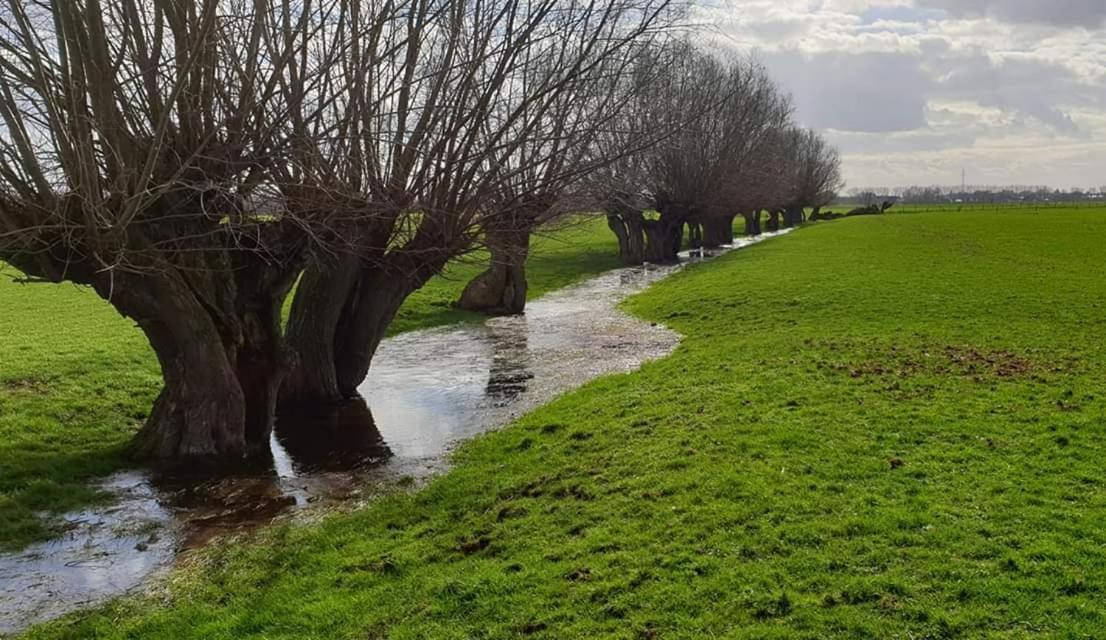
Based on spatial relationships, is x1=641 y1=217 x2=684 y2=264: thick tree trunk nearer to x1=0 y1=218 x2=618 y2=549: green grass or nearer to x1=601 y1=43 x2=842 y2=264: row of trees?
x1=601 y1=43 x2=842 y2=264: row of trees

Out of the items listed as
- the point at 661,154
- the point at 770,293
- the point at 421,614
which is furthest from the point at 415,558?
the point at 661,154

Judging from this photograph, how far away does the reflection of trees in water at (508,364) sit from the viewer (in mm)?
14984

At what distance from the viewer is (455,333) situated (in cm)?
2275

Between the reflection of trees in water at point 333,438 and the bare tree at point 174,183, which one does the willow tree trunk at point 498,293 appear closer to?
the reflection of trees in water at point 333,438

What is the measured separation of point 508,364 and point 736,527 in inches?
450

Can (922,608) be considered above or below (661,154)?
below

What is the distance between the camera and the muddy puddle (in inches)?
297

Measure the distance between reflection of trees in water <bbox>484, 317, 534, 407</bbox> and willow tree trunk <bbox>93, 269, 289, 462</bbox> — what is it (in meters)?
4.18

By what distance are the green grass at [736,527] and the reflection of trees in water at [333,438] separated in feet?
5.13

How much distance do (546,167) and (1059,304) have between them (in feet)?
43.4

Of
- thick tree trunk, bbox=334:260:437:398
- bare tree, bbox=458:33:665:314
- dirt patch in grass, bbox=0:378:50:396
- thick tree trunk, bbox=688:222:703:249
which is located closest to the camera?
bare tree, bbox=458:33:665:314

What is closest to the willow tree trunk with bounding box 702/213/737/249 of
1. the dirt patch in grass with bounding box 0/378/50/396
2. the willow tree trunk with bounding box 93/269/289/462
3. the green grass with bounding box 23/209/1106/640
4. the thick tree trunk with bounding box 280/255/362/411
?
the thick tree trunk with bounding box 280/255/362/411

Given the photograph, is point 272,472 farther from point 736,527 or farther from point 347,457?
point 736,527

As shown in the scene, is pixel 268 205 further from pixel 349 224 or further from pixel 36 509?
pixel 36 509
